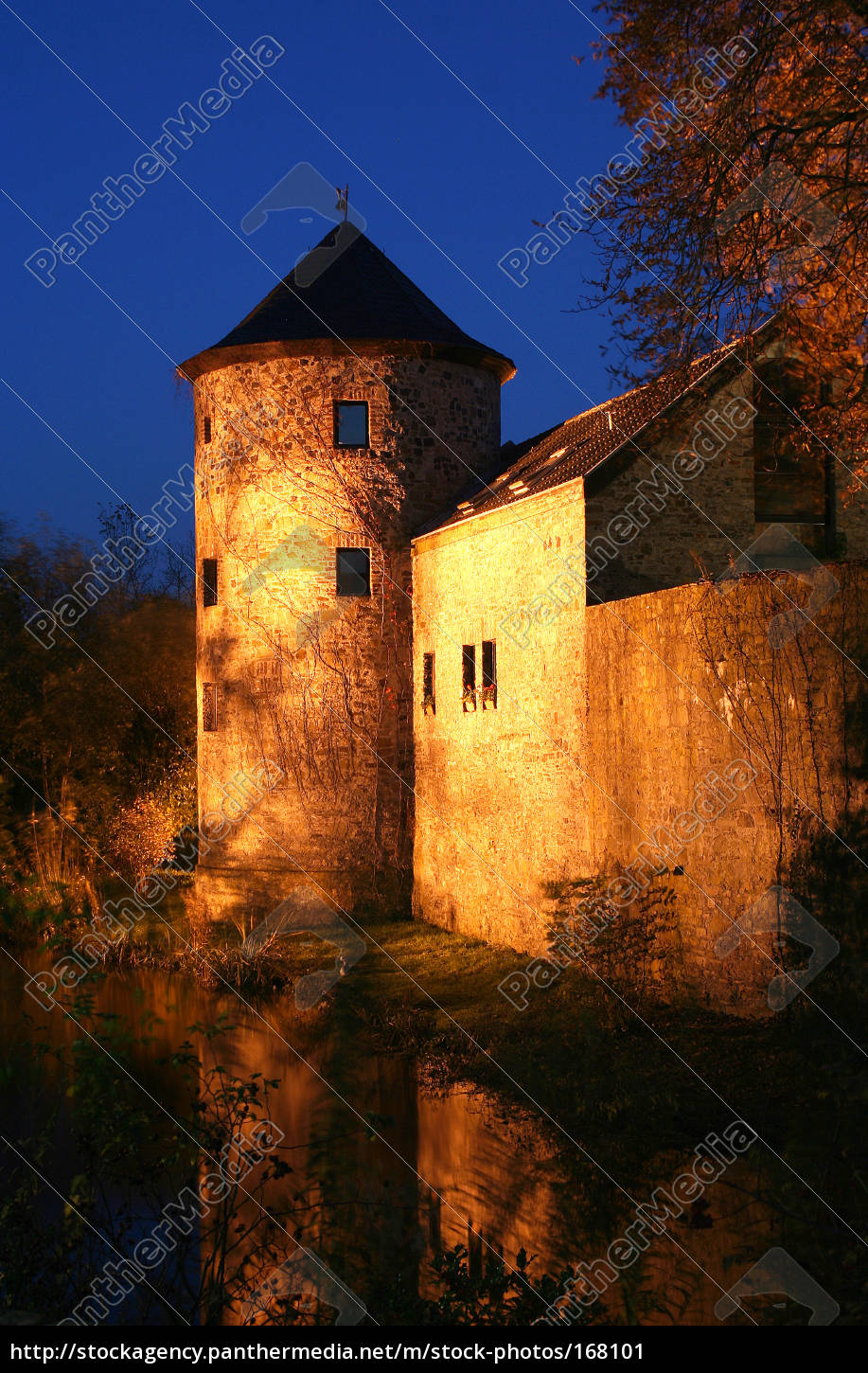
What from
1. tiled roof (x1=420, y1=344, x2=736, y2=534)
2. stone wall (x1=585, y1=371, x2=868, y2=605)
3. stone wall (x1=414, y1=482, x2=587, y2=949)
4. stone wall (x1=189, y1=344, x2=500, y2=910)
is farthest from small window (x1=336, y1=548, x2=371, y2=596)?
stone wall (x1=585, y1=371, x2=868, y2=605)

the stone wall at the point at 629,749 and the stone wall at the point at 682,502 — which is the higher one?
the stone wall at the point at 682,502

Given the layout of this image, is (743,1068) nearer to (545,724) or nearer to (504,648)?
(545,724)

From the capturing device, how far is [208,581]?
19.9 meters

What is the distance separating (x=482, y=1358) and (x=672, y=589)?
24.3 feet

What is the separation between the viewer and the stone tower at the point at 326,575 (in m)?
18.5

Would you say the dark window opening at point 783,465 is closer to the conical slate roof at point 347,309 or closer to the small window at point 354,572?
the conical slate roof at point 347,309

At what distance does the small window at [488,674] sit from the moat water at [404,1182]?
15.5 feet

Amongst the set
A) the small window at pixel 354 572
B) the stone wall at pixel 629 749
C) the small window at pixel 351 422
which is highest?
the small window at pixel 351 422

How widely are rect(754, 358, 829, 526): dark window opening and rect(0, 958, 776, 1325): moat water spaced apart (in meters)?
7.14

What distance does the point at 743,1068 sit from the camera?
9.21 meters

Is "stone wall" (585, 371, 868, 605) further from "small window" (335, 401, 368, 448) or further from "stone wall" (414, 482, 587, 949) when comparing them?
"small window" (335, 401, 368, 448)

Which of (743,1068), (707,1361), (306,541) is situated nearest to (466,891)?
(306,541)

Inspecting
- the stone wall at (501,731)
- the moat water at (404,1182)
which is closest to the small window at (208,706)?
the stone wall at (501,731)

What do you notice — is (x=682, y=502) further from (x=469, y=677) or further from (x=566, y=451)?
(x=469, y=677)
